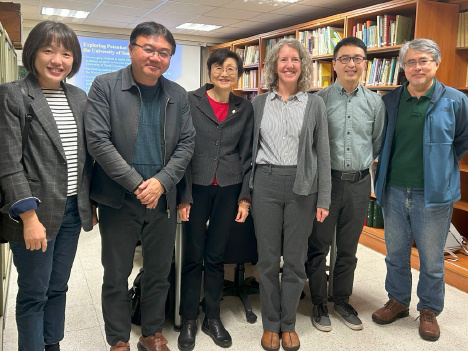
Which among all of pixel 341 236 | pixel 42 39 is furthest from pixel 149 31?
pixel 341 236

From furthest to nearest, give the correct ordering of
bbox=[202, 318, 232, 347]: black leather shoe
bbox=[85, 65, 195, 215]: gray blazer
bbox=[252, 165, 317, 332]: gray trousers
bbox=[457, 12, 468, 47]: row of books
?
bbox=[457, 12, 468, 47]: row of books
bbox=[202, 318, 232, 347]: black leather shoe
bbox=[252, 165, 317, 332]: gray trousers
bbox=[85, 65, 195, 215]: gray blazer

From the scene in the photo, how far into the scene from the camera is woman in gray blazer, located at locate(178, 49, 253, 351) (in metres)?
2.01

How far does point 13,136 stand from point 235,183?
1012mm

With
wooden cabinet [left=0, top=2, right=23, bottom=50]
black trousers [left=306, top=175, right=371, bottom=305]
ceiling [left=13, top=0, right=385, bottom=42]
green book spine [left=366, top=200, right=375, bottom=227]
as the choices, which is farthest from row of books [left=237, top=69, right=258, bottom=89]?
black trousers [left=306, top=175, right=371, bottom=305]

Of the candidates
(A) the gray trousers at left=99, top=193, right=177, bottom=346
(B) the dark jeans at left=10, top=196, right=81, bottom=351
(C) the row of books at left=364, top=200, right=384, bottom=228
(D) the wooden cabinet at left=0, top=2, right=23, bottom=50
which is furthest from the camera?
(C) the row of books at left=364, top=200, right=384, bottom=228

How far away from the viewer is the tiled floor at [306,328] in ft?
7.11

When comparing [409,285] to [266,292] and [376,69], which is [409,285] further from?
[376,69]

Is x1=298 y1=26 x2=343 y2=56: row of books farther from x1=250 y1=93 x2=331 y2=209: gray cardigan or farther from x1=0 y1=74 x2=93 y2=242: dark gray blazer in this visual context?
x1=0 y1=74 x2=93 y2=242: dark gray blazer

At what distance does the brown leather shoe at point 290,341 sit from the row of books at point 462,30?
2852mm

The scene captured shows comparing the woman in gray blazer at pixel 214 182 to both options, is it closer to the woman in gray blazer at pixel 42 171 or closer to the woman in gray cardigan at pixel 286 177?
the woman in gray cardigan at pixel 286 177

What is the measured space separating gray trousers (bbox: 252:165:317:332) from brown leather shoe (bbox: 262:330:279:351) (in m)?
0.02

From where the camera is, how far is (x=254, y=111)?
213cm

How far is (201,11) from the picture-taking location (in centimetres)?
530

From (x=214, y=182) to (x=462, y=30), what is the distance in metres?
2.79
